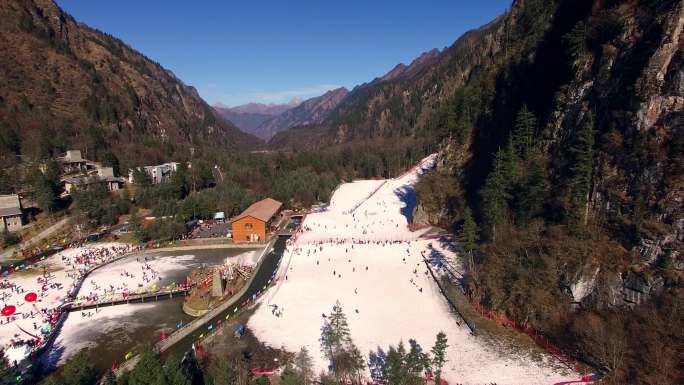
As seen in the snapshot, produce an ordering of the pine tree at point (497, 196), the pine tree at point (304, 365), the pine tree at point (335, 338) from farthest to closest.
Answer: the pine tree at point (497, 196), the pine tree at point (335, 338), the pine tree at point (304, 365)

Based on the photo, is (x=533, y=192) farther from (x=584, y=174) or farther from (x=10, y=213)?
(x=10, y=213)

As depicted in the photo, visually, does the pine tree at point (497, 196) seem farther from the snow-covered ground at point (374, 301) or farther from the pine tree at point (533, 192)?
the snow-covered ground at point (374, 301)

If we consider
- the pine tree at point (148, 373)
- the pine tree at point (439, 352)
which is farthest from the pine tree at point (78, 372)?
the pine tree at point (439, 352)

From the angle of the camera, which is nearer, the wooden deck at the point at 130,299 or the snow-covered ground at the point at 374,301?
the snow-covered ground at the point at 374,301

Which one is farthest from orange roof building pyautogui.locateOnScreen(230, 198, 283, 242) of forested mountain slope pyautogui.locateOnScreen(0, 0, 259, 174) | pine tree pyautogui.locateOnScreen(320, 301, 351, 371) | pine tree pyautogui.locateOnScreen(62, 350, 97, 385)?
forested mountain slope pyautogui.locateOnScreen(0, 0, 259, 174)

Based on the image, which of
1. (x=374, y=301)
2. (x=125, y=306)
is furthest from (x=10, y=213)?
(x=374, y=301)

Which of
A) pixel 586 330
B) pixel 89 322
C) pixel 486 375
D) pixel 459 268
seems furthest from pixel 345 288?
pixel 89 322

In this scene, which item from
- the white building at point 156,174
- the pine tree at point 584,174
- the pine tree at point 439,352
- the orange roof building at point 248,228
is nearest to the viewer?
the pine tree at point 439,352
